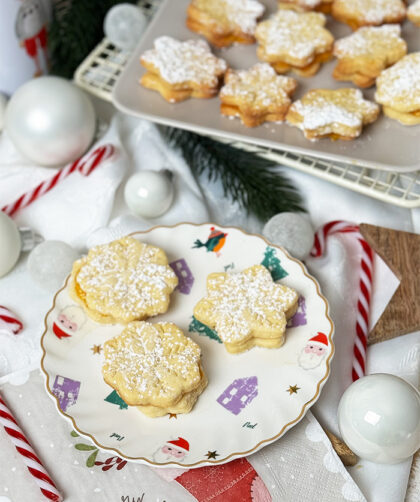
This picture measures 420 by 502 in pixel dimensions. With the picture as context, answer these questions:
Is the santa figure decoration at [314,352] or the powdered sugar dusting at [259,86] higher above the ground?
the powdered sugar dusting at [259,86]

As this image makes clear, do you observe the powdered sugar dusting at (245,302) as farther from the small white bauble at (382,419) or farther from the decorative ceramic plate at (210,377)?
the small white bauble at (382,419)

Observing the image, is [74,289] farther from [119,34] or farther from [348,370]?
[119,34]

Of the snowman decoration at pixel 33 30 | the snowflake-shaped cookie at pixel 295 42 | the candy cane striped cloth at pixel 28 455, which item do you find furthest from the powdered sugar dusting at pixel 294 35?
the candy cane striped cloth at pixel 28 455

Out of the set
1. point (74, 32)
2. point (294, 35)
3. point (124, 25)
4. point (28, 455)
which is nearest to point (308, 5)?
point (294, 35)

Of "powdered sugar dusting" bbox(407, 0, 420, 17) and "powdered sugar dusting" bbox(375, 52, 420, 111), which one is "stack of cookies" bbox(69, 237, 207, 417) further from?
"powdered sugar dusting" bbox(407, 0, 420, 17)

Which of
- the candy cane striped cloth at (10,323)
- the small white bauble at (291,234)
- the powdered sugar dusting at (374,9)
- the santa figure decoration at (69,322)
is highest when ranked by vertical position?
the powdered sugar dusting at (374,9)

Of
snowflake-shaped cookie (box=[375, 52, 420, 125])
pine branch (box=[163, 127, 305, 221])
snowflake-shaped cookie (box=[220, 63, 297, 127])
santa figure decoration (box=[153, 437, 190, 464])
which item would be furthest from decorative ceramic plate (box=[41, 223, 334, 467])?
snowflake-shaped cookie (box=[375, 52, 420, 125])
